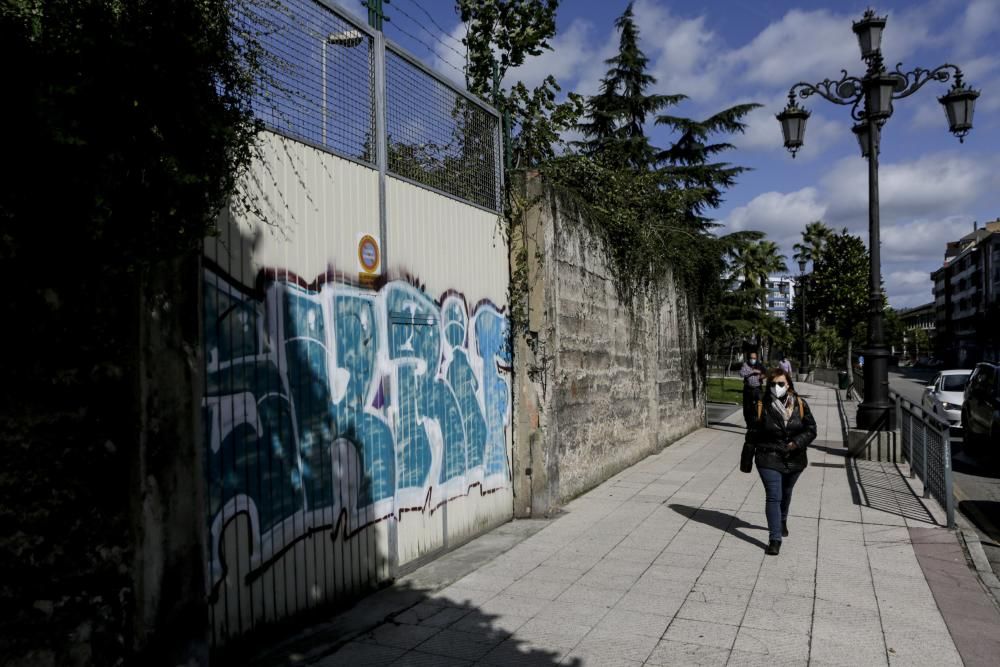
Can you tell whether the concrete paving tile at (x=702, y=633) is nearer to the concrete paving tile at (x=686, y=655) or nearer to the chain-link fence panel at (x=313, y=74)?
the concrete paving tile at (x=686, y=655)

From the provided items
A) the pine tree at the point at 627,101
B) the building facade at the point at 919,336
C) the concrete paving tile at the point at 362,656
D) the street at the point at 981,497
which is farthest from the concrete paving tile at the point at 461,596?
the building facade at the point at 919,336

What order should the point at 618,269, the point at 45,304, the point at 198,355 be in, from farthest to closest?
1. the point at 618,269
2. the point at 198,355
3. the point at 45,304

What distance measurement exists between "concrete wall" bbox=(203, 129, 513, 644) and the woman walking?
2.68 metres

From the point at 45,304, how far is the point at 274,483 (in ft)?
6.48

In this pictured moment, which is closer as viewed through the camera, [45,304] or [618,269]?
[45,304]

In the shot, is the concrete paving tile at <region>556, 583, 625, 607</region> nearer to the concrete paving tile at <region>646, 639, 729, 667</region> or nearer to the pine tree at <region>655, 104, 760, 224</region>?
the concrete paving tile at <region>646, 639, 729, 667</region>

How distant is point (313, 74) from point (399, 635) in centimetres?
388

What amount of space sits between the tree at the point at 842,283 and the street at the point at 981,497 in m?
29.8

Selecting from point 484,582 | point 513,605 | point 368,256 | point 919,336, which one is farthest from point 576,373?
point 919,336

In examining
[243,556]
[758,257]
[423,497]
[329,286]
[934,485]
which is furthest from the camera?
[758,257]

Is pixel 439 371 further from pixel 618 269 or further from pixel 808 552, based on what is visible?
pixel 618 269

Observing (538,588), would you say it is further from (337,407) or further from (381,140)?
(381,140)

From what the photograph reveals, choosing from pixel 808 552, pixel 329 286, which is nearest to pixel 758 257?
pixel 808 552

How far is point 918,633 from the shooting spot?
4.87 m
